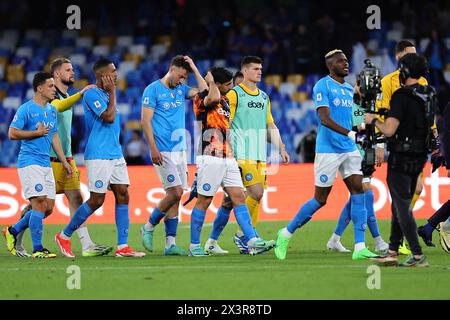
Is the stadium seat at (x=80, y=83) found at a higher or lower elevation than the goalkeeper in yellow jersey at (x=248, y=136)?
higher

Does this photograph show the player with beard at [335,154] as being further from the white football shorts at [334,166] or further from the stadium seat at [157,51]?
the stadium seat at [157,51]

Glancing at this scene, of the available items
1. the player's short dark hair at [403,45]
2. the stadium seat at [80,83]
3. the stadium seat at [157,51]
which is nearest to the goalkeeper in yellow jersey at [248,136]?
the player's short dark hair at [403,45]

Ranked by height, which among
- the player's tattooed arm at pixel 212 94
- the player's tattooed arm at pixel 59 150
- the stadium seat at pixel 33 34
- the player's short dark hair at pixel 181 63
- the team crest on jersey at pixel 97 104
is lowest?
the player's tattooed arm at pixel 59 150

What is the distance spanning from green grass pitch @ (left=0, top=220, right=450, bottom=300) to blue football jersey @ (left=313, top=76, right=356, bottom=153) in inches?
52.1

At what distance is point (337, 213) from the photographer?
19312mm

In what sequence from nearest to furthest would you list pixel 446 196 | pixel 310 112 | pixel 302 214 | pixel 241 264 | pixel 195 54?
pixel 241 264 → pixel 302 214 → pixel 446 196 → pixel 310 112 → pixel 195 54

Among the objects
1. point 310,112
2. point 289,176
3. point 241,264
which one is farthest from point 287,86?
point 241,264

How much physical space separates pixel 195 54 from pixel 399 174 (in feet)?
55.9

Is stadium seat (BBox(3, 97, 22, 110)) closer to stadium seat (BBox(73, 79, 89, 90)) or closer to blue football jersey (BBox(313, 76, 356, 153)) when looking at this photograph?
stadium seat (BBox(73, 79, 89, 90))

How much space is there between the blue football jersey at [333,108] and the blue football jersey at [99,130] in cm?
254

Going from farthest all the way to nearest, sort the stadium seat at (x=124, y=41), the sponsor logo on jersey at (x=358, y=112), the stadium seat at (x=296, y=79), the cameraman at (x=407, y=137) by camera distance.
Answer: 1. the stadium seat at (x=124, y=41)
2. the stadium seat at (x=296, y=79)
3. the sponsor logo on jersey at (x=358, y=112)
4. the cameraman at (x=407, y=137)

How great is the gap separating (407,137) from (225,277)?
2.32 meters

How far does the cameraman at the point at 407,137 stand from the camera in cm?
1048

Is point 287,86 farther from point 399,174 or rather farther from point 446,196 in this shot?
point 399,174
